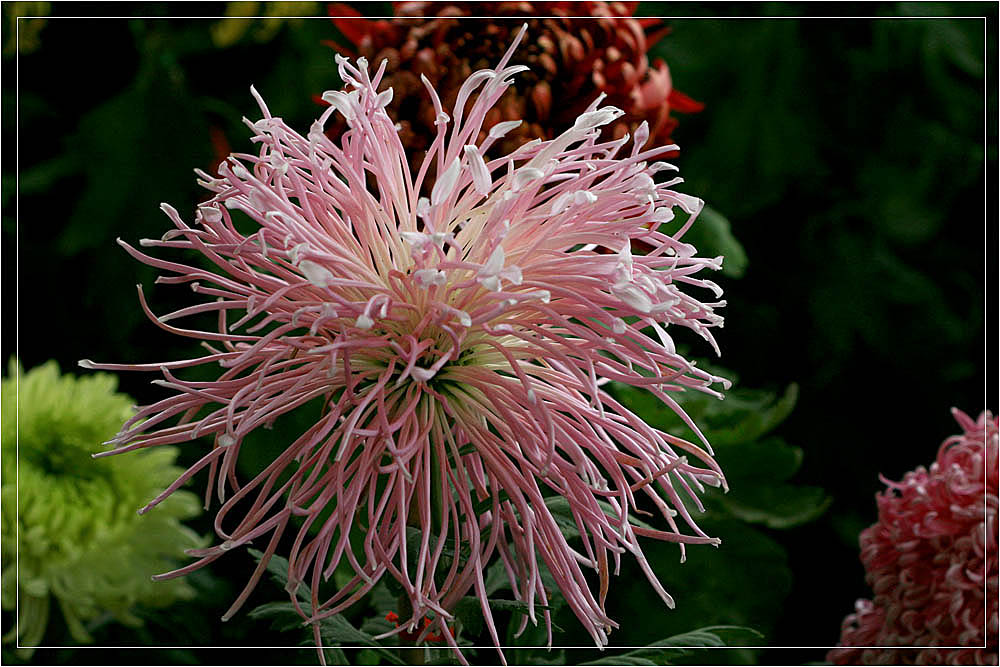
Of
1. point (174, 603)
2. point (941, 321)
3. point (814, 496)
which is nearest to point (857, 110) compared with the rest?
point (941, 321)

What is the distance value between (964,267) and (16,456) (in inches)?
26.4

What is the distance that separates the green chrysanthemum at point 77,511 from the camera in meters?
0.54

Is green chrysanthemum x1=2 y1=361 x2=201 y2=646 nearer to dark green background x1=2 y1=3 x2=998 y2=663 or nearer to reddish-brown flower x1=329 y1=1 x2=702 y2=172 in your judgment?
dark green background x1=2 y1=3 x2=998 y2=663

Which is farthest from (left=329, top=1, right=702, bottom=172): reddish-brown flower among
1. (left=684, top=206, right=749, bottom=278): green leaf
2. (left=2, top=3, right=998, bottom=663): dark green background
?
(left=2, top=3, right=998, bottom=663): dark green background

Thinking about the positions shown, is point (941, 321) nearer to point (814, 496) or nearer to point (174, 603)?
point (814, 496)

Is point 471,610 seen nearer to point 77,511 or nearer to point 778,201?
point 77,511

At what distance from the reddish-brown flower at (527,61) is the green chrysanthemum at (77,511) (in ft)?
0.88

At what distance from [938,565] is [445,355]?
1.14 ft

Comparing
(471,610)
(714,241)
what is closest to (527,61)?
(714,241)

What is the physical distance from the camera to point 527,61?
19.5 inches

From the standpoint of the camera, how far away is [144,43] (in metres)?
0.67

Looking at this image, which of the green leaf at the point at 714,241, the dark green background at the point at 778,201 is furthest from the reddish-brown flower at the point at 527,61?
the dark green background at the point at 778,201

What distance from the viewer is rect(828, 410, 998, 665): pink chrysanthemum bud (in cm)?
50

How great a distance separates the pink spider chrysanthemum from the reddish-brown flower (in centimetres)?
12
